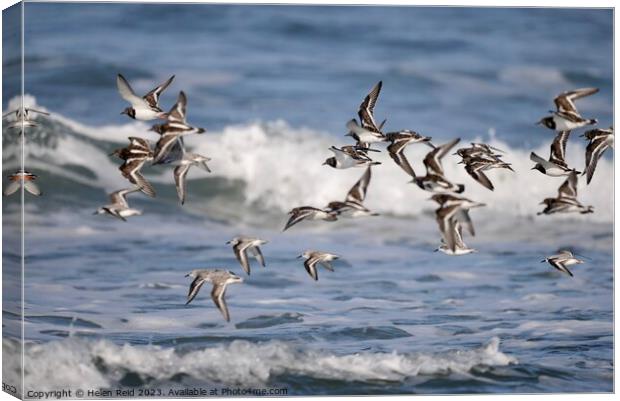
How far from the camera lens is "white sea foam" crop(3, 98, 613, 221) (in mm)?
21438

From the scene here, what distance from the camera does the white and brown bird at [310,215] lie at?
14078mm

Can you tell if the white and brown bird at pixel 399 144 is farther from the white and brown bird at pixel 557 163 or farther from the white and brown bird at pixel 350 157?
the white and brown bird at pixel 557 163

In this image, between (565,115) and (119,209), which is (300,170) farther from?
(565,115)

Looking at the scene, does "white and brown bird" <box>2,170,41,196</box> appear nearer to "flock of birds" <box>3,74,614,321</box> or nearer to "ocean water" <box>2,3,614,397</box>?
"flock of birds" <box>3,74,614,321</box>

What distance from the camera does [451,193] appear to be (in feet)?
46.2

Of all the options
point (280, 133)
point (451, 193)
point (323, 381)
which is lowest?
point (323, 381)

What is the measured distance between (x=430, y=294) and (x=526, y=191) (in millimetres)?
3941

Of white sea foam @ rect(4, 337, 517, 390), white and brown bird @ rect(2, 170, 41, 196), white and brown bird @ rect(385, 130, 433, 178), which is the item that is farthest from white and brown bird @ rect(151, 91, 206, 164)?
white sea foam @ rect(4, 337, 517, 390)

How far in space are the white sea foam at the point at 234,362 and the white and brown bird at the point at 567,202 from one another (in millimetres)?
2088

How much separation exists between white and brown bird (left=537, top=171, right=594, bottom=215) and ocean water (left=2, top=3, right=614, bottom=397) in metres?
2.07

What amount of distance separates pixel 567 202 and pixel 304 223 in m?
7.50

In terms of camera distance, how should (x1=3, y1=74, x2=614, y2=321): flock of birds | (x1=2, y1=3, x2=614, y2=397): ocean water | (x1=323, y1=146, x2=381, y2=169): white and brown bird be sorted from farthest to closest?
1. (x1=2, y1=3, x2=614, y2=397): ocean water
2. (x1=323, y1=146, x2=381, y2=169): white and brown bird
3. (x1=3, y1=74, x2=614, y2=321): flock of birds

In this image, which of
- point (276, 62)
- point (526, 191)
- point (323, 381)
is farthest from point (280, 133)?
point (323, 381)

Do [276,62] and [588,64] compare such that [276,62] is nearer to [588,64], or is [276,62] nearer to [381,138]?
[588,64]
